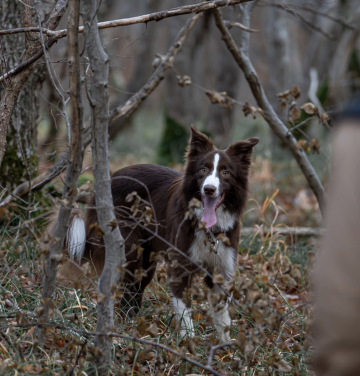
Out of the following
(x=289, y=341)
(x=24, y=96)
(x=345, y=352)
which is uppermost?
(x=24, y=96)

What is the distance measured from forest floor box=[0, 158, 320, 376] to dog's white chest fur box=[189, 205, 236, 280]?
0.33 metres

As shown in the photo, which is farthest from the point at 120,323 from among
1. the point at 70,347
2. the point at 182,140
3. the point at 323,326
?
the point at 182,140

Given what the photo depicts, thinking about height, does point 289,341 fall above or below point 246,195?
below

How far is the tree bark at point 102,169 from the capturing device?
296cm

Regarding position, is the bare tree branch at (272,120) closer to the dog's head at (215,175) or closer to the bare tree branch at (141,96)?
the bare tree branch at (141,96)

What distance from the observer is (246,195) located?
16.3 ft

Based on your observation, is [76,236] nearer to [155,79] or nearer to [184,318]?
[184,318]

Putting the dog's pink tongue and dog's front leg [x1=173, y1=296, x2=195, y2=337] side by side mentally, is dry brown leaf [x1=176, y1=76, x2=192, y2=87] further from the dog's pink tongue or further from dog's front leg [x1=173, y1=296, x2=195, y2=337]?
dog's front leg [x1=173, y1=296, x2=195, y2=337]

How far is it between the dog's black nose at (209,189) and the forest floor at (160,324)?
0.89 meters

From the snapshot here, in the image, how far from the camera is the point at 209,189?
4426 mm

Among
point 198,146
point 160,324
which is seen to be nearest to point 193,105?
point 198,146

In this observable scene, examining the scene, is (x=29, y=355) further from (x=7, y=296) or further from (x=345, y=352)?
(x=345, y=352)

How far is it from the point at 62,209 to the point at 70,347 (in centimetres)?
93

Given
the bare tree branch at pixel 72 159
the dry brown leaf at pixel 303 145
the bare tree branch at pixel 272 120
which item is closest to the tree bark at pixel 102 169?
the bare tree branch at pixel 72 159
